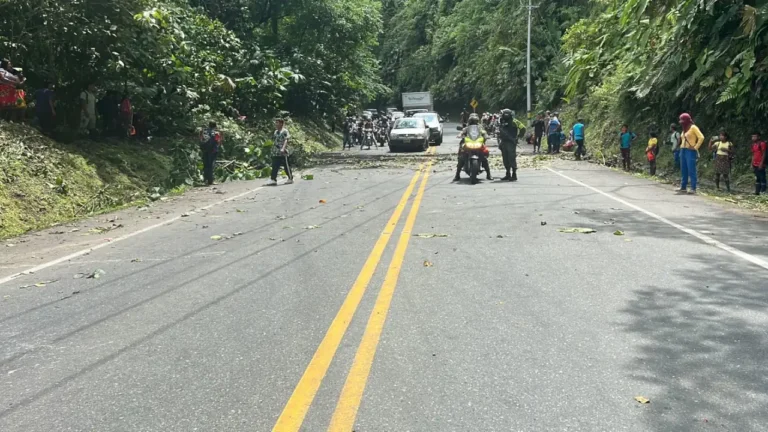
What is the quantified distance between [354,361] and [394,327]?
2.63ft

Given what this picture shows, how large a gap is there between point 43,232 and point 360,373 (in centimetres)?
921

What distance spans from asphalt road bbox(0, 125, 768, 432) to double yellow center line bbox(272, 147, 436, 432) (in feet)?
0.06

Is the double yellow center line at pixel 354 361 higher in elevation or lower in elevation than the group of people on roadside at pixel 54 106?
lower

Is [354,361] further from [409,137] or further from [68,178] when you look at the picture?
[409,137]

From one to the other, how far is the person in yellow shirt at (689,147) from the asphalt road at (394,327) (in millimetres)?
3889

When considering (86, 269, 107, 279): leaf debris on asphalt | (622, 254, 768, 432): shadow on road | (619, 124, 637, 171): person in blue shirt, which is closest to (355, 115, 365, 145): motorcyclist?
(619, 124, 637, 171): person in blue shirt

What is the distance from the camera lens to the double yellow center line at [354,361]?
3889 millimetres

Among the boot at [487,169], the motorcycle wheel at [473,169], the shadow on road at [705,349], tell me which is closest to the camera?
the shadow on road at [705,349]

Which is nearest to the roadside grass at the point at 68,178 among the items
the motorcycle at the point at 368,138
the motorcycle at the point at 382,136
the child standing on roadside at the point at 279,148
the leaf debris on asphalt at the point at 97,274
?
the child standing on roadside at the point at 279,148

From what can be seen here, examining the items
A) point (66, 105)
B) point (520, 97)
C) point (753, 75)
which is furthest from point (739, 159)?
point (520, 97)

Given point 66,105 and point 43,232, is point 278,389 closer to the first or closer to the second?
point 43,232

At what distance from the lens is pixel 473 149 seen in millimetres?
16891

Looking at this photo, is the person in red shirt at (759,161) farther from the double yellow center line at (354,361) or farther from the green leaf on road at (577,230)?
the double yellow center line at (354,361)

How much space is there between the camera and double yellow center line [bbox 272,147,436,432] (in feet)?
12.8
